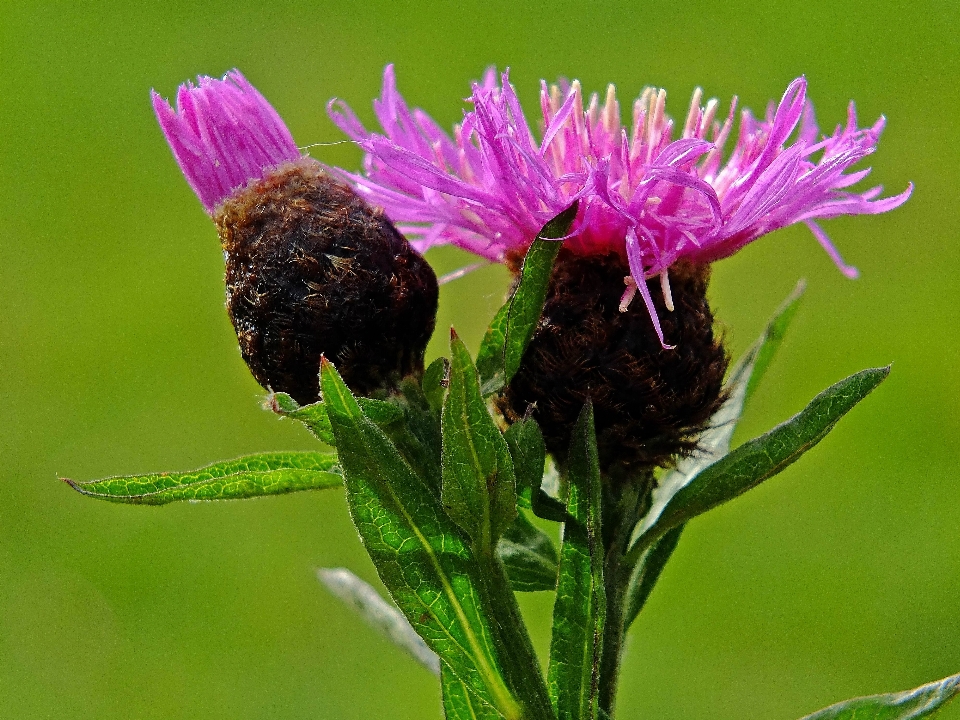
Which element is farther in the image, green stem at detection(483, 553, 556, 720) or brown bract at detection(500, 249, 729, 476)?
brown bract at detection(500, 249, 729, 476)

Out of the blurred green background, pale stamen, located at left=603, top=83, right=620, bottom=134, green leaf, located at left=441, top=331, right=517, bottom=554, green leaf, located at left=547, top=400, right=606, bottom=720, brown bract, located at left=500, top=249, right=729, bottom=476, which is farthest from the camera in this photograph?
the blurred green background

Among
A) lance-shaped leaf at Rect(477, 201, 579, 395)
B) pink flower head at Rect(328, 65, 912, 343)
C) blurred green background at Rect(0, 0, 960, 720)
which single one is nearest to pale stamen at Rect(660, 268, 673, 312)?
pink flower head at Rect(328, 65, 912, 343)

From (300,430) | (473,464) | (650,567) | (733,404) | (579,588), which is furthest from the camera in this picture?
(300,430)

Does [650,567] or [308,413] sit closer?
[308,413]

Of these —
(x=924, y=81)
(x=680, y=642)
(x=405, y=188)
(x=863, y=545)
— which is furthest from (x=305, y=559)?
(x=924, y=81)

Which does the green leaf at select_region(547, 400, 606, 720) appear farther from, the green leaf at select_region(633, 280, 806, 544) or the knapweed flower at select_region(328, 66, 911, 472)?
the green leaf at select_region(633, 280, 806, 544)

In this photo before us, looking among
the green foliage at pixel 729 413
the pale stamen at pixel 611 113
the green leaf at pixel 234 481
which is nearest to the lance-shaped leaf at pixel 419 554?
the green leaf at pixel 234 481

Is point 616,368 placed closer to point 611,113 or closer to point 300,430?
point 611,113

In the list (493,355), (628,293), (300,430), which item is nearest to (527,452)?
(493,355)
